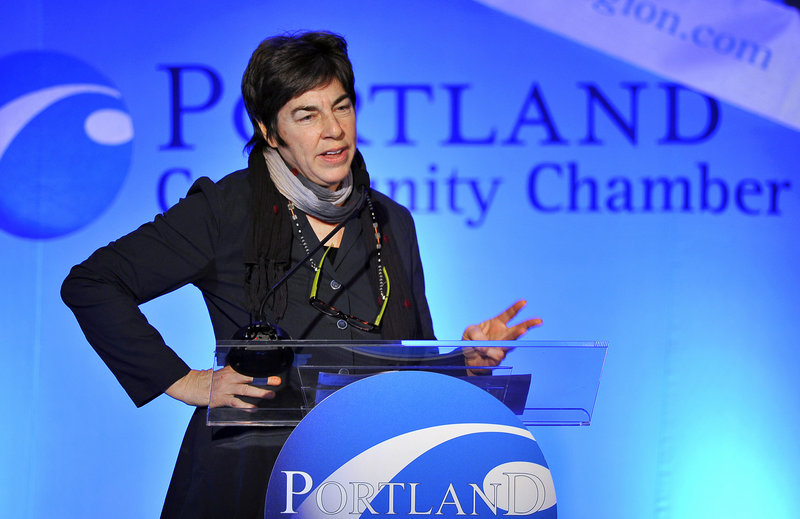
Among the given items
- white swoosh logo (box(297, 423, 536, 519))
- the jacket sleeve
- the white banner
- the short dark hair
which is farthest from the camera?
the white banner

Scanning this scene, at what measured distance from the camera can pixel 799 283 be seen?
329 cm

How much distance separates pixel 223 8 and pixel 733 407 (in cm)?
239

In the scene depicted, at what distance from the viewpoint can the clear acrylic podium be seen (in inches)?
51.3

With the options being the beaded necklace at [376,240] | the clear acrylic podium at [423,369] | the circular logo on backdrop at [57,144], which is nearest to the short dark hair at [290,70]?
the beaded necklace at [376,240]

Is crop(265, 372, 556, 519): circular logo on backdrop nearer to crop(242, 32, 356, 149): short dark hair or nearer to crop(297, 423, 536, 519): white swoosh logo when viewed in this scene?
crop(297, 423, 536, 519): white swoosh logo

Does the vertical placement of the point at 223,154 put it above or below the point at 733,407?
above

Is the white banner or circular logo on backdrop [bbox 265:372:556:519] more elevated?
the white banner

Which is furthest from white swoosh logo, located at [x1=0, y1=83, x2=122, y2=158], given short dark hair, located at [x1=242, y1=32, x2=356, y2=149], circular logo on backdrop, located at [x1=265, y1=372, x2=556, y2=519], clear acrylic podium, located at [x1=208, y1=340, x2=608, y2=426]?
circular logo on backdrop, located at [x1=265, y1=372, x2=556, y2=519]

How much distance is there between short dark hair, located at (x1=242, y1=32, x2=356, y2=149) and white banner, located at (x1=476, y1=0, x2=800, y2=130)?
164cm

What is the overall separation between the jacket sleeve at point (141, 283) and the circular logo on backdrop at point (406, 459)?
0.51m

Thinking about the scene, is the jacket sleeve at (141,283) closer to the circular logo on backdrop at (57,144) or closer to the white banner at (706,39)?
the circular logo on backdrop at (57,144)

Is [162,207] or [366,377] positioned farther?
[162,207]

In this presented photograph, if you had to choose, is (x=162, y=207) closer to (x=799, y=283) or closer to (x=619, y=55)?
(x=619, y=55)

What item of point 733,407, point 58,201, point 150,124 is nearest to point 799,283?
point 733,407
